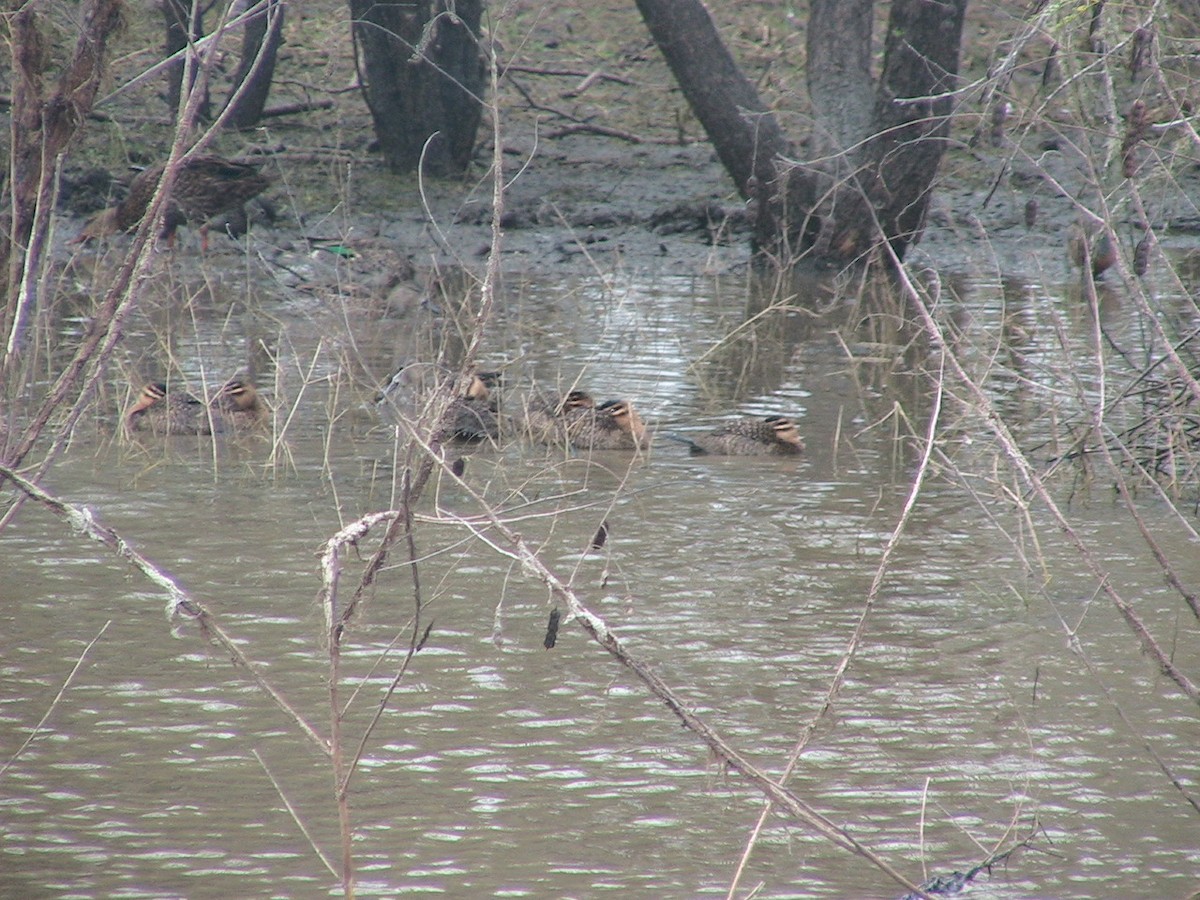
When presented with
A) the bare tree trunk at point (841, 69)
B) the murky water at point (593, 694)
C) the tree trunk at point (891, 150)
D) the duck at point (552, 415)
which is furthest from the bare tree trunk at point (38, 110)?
the bare tree trunk at point (841, 69)

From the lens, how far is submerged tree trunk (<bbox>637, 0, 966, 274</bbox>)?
13.5 meters

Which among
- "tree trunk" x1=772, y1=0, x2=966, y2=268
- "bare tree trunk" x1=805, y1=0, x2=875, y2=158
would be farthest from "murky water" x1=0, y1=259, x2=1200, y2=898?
"bare tree trunk" x1=805, y1=0, x2=875, y2=158

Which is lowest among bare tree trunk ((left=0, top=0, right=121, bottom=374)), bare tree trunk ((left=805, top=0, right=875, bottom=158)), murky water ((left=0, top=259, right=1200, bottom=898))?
murky water ((left=0, top=259, right=1200, bottom=898))

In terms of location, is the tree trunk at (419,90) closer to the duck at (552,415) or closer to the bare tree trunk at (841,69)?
the bare tree trunk at (841,69)

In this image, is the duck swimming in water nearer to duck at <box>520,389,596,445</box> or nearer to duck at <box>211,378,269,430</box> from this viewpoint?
duck at <box>211,378,269,430</box>

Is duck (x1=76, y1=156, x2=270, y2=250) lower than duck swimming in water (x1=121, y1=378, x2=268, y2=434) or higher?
higher

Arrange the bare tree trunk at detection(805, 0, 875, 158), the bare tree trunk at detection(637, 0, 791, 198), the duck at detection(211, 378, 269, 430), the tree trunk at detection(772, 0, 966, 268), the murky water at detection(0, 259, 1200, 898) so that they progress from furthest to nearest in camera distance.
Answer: the bare tree trunk at detection(637, 0, 791, 198) → the bare tree trunk at detection(805, 0, 875, 158) → the tree trunk at detection(772, 0, 966, 268) → the duck at detection(211, 378, 269, 430) → the murky water at detection(0, 259, 1200, 898)

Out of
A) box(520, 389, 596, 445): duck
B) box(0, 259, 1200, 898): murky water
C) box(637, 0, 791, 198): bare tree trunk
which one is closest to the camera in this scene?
box(0, 259, 1200, 898): murky water

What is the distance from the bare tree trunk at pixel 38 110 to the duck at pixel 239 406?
408cm

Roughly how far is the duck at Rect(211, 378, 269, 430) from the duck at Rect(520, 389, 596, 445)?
1428 mm

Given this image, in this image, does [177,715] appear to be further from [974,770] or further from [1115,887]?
[1115,887]

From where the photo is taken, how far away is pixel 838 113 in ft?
47.9

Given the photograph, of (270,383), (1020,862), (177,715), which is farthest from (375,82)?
(1020,862)

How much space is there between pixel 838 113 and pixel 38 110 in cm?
1117
